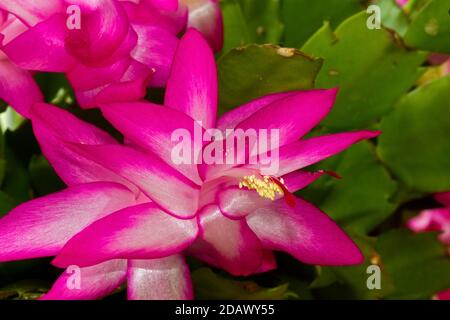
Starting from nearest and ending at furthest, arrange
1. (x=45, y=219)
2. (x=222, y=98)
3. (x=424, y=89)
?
(x=45, y=219) < (x=222, y=98) < (x=424, y=89)

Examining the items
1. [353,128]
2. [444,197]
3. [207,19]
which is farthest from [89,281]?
[444,197]

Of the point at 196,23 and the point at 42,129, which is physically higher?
the point at 196,23

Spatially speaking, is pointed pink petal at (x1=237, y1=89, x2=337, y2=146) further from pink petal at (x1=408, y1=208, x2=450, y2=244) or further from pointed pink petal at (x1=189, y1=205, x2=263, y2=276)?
pink petal at (x1=408, y1=208, x2=450, y2=244)

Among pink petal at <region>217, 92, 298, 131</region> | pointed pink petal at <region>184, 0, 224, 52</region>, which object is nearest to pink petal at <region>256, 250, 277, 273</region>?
pink petal at <region>217, 92, 298, 131</region>

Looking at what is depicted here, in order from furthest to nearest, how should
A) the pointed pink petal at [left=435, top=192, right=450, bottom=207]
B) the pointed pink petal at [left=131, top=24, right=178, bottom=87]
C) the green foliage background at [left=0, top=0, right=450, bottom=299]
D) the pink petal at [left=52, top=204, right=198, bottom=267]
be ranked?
1. the pointed pink petal at [left=435, top=192, right=450, bottom=207]
2. the green foliage background at [left=0, top=0, right=450, bottom=299]
3. the pointed pink petal at [left=131, top=24, right=178, bottom=87]
4. the pink petal at [left=52, top=204, right=198, bottom=267]

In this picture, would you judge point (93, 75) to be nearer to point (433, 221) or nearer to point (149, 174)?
point (149, 174)

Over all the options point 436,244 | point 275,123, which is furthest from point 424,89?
point 275,123
